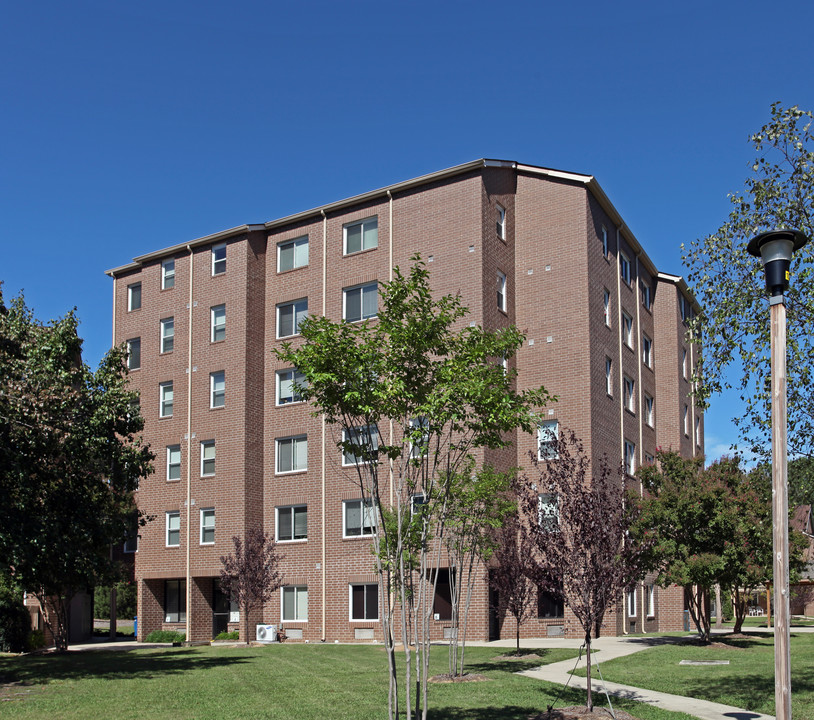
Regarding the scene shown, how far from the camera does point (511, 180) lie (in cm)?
3566

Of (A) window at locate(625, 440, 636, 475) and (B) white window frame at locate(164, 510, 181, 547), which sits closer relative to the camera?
(A) window at locate(625, 440, 636, 475)

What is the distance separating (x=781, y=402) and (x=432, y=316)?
4213 millimetres

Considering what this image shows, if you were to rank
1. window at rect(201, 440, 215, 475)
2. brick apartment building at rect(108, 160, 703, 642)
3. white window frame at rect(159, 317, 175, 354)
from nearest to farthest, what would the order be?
1. brick apartment building at rect(108, 160, 703, 642)
2. window at rect(201, 440, 215, 475)
3. white window frame at rect(159, 317, 175, 354)

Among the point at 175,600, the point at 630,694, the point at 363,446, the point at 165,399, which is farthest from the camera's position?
the point at 165,399

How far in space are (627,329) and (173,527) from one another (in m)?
21.2

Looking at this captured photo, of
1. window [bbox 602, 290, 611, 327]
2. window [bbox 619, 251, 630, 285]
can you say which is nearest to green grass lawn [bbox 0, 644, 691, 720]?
window [bbox 602, 290, 611, 327]

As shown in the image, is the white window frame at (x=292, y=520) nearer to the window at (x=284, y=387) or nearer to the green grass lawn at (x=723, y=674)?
the window at (x=284, y=387)

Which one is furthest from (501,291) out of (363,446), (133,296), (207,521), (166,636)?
(363,446)

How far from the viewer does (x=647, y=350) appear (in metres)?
42.1

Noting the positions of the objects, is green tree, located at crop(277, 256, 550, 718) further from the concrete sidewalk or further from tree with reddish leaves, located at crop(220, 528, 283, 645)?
tree with reddish leaves, located at crop(220, 528, 283, 645)

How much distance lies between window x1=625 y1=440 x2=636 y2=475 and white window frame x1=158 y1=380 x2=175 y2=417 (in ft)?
64.4

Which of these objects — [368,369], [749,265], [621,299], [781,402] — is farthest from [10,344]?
[621,299]

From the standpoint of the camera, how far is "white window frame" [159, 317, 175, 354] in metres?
40.1

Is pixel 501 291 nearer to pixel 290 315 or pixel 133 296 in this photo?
pixel 290 315
